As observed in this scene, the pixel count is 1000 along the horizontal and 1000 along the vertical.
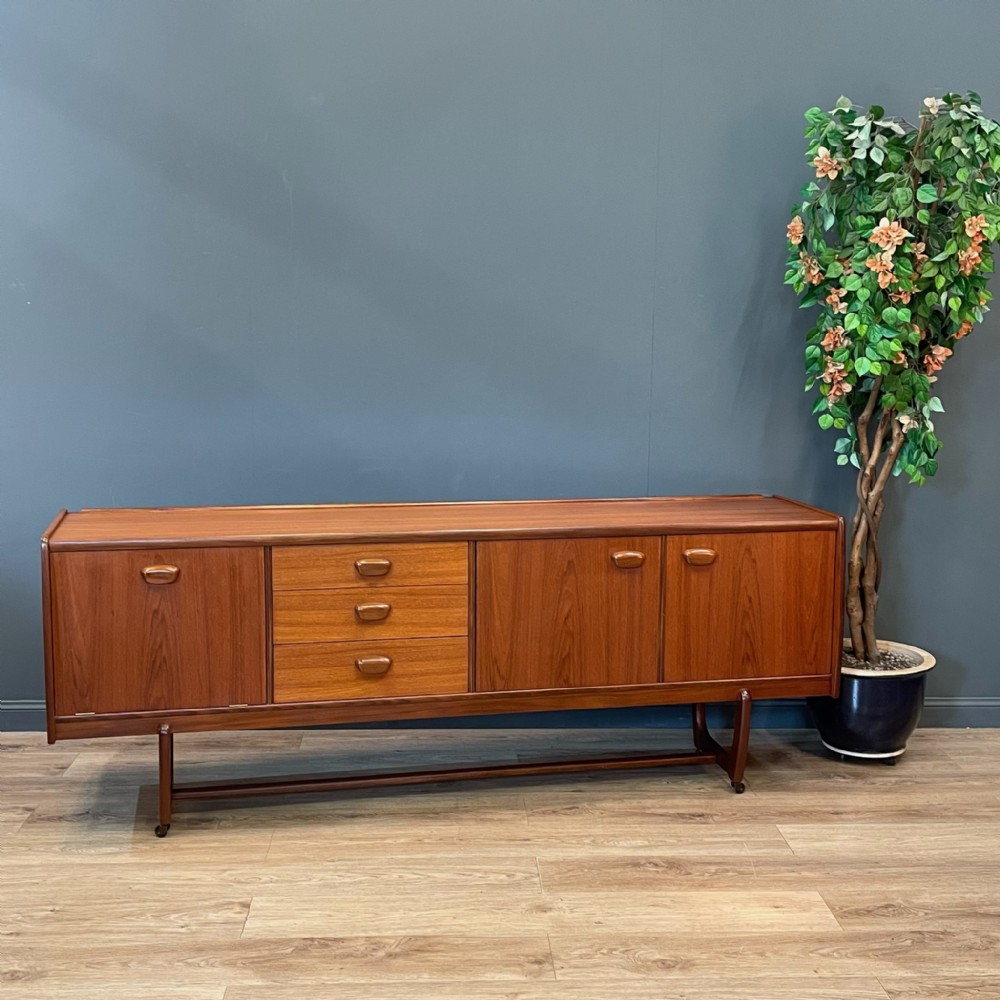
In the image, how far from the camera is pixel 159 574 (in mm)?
2564

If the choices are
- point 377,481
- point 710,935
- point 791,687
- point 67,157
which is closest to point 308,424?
point 377,481

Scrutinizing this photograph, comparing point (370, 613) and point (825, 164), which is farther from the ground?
point (825, 164)

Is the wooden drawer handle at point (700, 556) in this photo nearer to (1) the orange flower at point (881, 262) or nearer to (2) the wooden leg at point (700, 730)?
(2) the wooden leg at point (700, 730)

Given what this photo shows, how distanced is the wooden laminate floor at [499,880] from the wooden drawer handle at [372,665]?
1.20ft

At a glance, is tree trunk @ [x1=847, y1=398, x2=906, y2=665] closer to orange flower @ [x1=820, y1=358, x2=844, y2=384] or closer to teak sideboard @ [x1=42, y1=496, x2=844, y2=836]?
orange flower @ [x1=820, y1=358, x2=844, y2=384]

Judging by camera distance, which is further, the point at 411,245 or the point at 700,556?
the point at 411,245

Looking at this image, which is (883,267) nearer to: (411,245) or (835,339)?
(835,339)

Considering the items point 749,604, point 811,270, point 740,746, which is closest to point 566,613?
point 749,604

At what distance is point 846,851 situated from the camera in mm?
2613

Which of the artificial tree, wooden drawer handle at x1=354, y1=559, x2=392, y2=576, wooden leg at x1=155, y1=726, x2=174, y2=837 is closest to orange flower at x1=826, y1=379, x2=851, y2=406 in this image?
the artificial tree

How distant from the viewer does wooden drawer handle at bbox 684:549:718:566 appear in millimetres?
2818

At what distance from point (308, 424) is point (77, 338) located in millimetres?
664

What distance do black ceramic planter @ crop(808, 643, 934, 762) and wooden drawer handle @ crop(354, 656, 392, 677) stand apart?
1242 millimetres

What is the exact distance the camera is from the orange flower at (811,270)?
2969 mm
